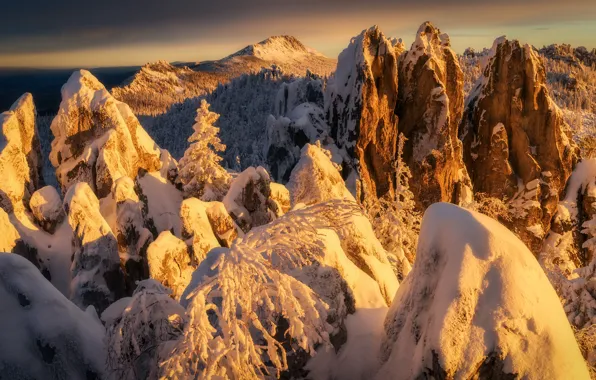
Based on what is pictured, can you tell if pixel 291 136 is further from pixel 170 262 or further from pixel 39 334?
pixel 39 334

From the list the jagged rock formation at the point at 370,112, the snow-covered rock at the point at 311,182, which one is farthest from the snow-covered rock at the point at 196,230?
the jagged rock formation at the point at 370,112

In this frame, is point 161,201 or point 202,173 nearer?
point 161,201

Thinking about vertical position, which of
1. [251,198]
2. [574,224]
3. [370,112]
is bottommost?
[574,224]

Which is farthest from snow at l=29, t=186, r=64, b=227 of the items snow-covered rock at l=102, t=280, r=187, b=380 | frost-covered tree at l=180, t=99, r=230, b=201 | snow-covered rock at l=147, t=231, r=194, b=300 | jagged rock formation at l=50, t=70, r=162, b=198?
snow-covered rock at l=102, t=280, r=187, b=380

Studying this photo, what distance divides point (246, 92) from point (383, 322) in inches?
5361

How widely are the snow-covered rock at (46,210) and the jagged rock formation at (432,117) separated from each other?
29031 millimetres

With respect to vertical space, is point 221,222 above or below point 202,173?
below

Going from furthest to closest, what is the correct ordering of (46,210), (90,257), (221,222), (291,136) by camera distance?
(291,136), (221,222), (46,210), (90,257)

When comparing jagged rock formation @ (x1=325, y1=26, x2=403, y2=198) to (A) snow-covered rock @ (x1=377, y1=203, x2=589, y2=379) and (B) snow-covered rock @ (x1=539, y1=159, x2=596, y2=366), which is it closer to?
(B) snow-covered rock @ (x1=539, y1=159, x2=596, y2=366)

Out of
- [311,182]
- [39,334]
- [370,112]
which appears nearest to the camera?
[39,334]

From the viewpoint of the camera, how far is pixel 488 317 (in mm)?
6148

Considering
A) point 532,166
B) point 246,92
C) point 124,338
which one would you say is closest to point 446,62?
point 532,166

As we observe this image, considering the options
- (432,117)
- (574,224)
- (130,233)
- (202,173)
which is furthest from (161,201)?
(574,224)

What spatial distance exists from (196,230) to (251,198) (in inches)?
138
